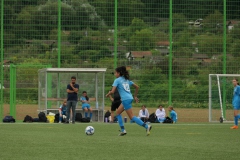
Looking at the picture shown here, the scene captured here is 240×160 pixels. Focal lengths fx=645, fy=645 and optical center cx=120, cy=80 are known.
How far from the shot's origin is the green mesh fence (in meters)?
33.3

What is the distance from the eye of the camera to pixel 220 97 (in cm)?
3291

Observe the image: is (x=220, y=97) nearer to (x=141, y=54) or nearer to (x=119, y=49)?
(x=141, y=54)

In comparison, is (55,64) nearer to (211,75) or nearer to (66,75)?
(66,75)

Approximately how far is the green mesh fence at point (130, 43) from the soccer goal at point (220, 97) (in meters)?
0.29

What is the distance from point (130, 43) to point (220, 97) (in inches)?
212

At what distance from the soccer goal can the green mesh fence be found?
29 cm

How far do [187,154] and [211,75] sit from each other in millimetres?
21678

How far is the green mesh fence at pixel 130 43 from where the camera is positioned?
3328cm

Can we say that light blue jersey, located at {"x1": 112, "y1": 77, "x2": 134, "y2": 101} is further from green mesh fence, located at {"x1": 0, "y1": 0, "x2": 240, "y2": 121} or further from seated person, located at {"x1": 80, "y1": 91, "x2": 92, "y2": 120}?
green mesh fence, located at {"x1": 0, "y1": 0, "x2": 240, "y2": 121}

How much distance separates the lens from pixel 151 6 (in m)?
33.6

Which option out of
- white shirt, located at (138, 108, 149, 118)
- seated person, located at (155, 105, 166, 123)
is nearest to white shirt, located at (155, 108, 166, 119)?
seated person, located at (155, 105, 166, 123)

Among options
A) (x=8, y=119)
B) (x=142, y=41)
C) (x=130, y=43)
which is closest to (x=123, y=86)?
(x=8, y=119)

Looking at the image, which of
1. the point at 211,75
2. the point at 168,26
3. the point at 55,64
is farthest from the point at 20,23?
the point at 211,75

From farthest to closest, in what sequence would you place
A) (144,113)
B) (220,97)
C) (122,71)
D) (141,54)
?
(141,54) → (220,97) → (144,113) → (122,71)
